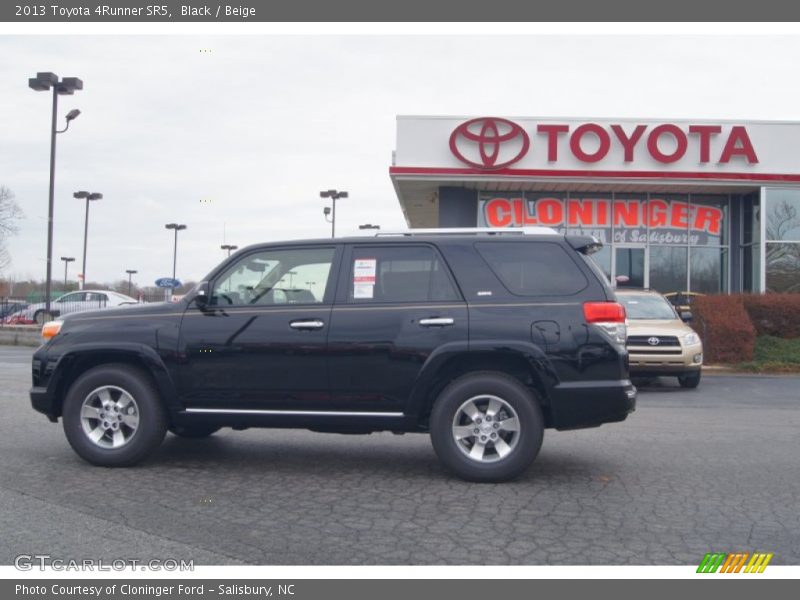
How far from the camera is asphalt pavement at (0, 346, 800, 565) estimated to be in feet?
16.6

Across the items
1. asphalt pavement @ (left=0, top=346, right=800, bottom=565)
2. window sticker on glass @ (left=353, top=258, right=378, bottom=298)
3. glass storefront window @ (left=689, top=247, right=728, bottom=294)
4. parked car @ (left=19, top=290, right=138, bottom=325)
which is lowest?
asphalt pavement @ (left=0, top=346, right=800, bottom=565)

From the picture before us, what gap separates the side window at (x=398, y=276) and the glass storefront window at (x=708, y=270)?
19.2m

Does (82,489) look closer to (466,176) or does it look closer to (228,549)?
(228,549)

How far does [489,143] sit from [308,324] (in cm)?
1714

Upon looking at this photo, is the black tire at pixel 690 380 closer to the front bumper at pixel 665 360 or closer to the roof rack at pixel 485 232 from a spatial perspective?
the front bumper at pixel 665 360

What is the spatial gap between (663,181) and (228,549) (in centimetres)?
2022

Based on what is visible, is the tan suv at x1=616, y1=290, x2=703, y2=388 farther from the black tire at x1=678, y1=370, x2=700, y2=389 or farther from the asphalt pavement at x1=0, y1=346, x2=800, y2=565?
the asphalt pavement at x1=0, y1=346, x2=800, y2=565

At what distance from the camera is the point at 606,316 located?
671 centimetres

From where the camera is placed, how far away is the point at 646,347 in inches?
566

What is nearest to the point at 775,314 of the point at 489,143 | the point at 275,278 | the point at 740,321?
the point at 740,321

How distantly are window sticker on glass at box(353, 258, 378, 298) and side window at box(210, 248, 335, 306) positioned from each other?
242 mm

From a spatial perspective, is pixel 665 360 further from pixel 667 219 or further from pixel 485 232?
pixel 667 219

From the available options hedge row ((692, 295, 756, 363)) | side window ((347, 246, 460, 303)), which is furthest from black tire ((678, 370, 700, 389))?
side window ((347, 246, 460, 303))

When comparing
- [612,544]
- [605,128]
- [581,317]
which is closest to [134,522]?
[612,544]
